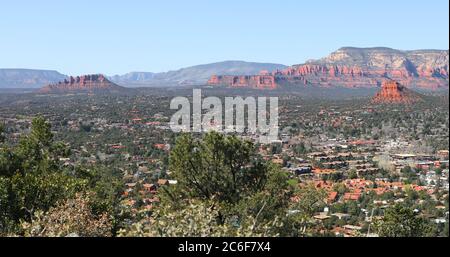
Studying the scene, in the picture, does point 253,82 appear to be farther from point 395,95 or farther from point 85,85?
point 395,95

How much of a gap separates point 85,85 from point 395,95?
10795cm

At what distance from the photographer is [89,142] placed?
64312 millimetres

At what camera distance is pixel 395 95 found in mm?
105562

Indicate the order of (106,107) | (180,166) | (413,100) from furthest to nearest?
(106,107)
(413,100)
(180,166)

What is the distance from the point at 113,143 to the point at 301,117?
3889 centimetres

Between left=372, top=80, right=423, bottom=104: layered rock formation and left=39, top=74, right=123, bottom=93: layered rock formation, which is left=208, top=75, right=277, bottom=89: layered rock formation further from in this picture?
left=372, top=80, right=423, bottom=104: layered rock formation

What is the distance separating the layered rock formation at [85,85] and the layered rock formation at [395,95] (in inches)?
3586

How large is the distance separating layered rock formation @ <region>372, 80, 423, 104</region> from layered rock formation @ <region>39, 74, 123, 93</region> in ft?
299

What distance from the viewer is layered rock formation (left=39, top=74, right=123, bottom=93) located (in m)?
172

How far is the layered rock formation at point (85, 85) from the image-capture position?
172250 mm
